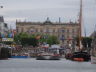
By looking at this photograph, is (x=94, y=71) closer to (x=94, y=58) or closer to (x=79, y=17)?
(x=94, y=58)

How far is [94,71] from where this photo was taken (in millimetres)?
84188

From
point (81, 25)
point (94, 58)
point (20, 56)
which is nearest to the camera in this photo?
point (94, 58)

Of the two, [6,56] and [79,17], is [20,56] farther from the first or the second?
[79,17]

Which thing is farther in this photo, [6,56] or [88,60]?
[6,56]

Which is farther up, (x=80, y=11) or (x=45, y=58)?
(x=80, y=11)

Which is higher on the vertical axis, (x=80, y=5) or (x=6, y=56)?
(x=80, y=5)

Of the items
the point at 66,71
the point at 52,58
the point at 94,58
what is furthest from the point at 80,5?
the point at 66,71

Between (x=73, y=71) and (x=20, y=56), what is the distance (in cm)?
10575

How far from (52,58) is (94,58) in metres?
49.9

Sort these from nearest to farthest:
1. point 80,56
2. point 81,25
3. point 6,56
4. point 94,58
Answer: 1. point 94,58
2. point 80,56
3. point 81,25
4. point 6,56

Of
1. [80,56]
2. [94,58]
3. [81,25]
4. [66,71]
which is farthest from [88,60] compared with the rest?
[66,71]

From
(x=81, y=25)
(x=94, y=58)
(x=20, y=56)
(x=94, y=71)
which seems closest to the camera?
(x=94, y=71)

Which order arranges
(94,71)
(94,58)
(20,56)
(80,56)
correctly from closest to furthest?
(94,71) < (94,58) < (80,56) < (20,56)

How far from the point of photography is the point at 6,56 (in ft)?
582
